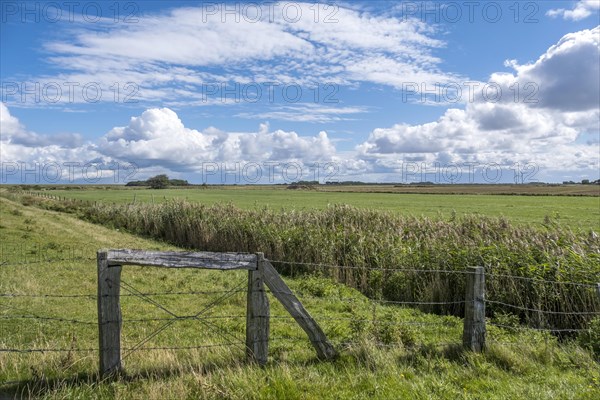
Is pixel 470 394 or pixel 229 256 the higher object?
pixel 229 256

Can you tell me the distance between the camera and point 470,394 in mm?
5914

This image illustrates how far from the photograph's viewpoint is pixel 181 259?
6.34m

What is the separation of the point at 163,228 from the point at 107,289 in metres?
27.7

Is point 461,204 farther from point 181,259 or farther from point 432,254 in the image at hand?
point 181,259

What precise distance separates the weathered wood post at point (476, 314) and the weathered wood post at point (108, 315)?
535 centimetres

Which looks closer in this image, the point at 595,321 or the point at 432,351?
the point at 432,351

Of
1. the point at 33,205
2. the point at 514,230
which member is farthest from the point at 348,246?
the point at 33,205

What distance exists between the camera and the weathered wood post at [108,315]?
241 inches

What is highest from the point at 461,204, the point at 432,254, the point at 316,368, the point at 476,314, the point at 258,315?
the point at 258,315

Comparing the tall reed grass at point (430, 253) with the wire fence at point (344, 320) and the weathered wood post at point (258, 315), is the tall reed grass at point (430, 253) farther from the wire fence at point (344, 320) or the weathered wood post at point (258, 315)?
the weathered wood post at point (258, 315)

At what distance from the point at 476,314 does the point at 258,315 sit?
3.54 m

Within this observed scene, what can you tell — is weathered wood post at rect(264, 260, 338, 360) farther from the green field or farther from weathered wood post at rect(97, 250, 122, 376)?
the green field

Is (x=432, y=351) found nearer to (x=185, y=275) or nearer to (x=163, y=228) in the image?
(x=185, y=275)

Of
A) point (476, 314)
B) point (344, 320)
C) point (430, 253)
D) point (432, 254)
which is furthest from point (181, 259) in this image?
Answer: point (430, 253)
